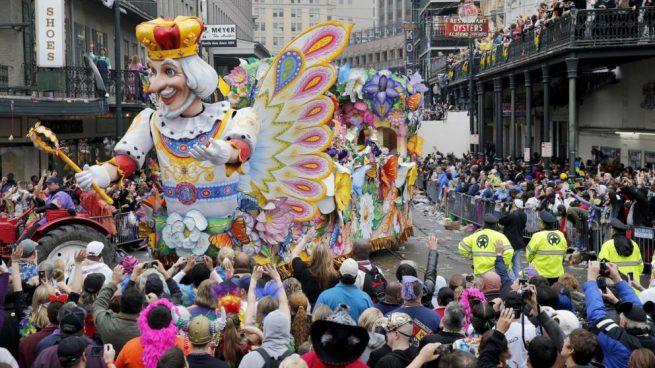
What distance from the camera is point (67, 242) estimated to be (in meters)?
12.9

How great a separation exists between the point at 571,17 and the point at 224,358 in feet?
53.4

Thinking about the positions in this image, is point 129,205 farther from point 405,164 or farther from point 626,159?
point 626,159

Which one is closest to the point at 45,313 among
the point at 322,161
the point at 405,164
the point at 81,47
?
the point at 322,161

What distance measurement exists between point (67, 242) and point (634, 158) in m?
17.4

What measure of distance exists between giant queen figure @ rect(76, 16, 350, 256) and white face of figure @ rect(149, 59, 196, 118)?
0.04ft

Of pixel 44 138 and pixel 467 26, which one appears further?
pixel 467 26

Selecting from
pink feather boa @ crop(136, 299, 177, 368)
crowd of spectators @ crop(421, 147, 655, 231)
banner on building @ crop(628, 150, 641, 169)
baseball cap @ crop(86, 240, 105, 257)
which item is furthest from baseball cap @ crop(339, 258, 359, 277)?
banner on building @ crop(628, 150, 641, 169)

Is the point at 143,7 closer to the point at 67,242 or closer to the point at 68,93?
the point at 68,93

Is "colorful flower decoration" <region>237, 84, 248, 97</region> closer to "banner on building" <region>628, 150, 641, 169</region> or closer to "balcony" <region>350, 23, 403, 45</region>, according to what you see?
"banner on building" <region>628, 150, 641, 169</region>

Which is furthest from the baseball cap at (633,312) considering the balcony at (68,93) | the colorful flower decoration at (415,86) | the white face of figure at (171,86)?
the balcony at (68,93)

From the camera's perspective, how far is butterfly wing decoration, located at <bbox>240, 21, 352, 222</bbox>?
430 inches

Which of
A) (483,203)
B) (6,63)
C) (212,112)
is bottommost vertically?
(483,203)

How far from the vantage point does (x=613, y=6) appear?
21.1 m

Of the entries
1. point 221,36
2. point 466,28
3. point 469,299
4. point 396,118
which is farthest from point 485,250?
point 466,28
